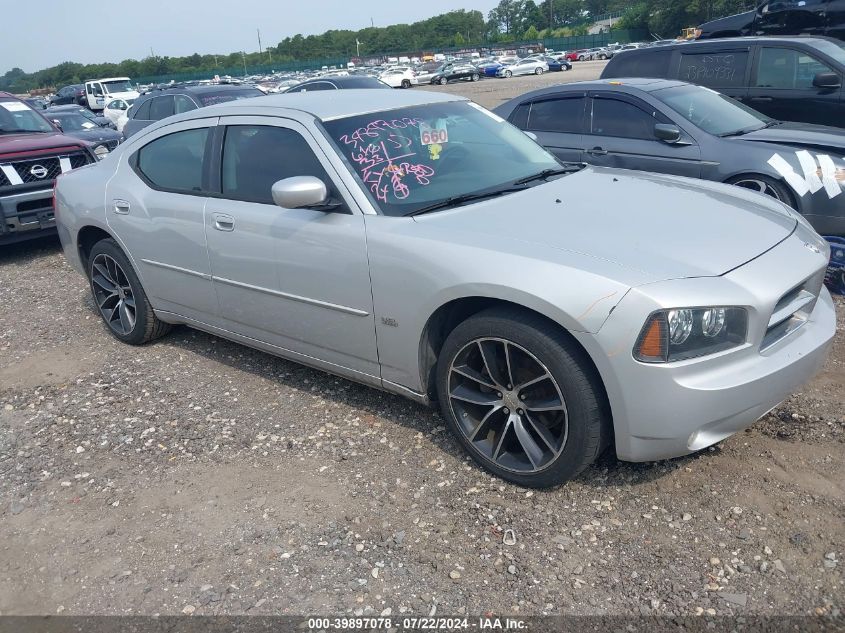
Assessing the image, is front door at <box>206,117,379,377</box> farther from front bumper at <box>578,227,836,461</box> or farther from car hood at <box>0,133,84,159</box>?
car hood at <box>0,133,84,159</box>

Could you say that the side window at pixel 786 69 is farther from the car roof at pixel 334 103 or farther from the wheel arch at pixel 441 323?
the wheel arch at pixel 441 323

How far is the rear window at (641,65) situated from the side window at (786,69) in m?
1.04

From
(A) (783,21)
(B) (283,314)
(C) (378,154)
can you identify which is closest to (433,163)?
(C) (378,154)

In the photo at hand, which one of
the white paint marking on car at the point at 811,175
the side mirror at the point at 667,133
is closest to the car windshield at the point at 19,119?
the side mirror at the point at 667,133

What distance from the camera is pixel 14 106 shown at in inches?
353

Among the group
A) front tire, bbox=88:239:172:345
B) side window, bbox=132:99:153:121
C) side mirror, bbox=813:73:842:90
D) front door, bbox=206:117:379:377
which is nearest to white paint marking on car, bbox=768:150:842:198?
side mirror, bbox=813:73:842:90

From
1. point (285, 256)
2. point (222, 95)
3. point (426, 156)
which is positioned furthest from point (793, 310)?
point (222, 95)

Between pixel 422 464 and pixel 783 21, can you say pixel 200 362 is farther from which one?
pixel 783 21

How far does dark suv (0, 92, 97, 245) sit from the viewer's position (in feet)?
24.8

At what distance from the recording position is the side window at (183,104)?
11.5m

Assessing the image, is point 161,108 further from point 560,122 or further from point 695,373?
point 695,373

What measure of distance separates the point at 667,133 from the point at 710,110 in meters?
0.74

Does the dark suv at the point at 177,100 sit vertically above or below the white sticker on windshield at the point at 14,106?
below

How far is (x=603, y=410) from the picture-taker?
2.85m
